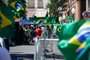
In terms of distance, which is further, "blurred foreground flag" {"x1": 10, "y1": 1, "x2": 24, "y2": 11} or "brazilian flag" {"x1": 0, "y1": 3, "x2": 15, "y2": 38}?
"blurred foreground flag" {"x1": 10, "y1": 1, "x2": 24, "y2": 11}

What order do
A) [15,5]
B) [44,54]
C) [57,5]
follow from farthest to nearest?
[57,5], [15,5], [44,54]

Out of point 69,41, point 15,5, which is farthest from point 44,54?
point 69,41

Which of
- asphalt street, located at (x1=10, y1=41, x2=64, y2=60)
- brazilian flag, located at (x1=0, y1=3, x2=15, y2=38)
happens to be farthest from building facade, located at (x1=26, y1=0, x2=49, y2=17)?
brazilian flag, located at (x1=0, y1=3, x2=15, y2=38)

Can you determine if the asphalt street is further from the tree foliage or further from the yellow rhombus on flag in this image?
the tree foliage

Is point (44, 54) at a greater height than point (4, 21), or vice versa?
point (4, 21)

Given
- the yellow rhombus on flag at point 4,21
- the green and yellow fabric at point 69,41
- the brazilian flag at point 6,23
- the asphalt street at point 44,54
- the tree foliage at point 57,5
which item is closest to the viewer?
the green and yellow fabric at point 69,41

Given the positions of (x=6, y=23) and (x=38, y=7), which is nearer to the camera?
(x=6, y=23)

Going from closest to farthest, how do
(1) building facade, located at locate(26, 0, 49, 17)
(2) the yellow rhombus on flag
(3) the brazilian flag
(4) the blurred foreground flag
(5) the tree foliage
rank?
(3) the brazilian flag
(2) the yellow rhombus on flag
(4) the blurred foreground flag
(5) the tree foliage
(1) building facade, located at locate(26, 0, 49, 17)

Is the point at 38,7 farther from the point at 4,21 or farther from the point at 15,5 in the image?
the point at 4,21

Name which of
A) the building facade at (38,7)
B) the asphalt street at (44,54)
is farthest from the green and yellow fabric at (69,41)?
the building facade at (38,7)

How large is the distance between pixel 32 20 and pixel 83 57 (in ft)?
157

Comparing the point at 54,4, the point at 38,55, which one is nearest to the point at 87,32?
the point at 38,55

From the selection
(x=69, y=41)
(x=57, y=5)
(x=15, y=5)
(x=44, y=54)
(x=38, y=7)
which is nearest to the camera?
(x=69, y=41)

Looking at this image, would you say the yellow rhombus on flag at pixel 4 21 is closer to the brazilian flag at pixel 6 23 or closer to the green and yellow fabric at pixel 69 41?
the brazilian flag at pixel 6 23
